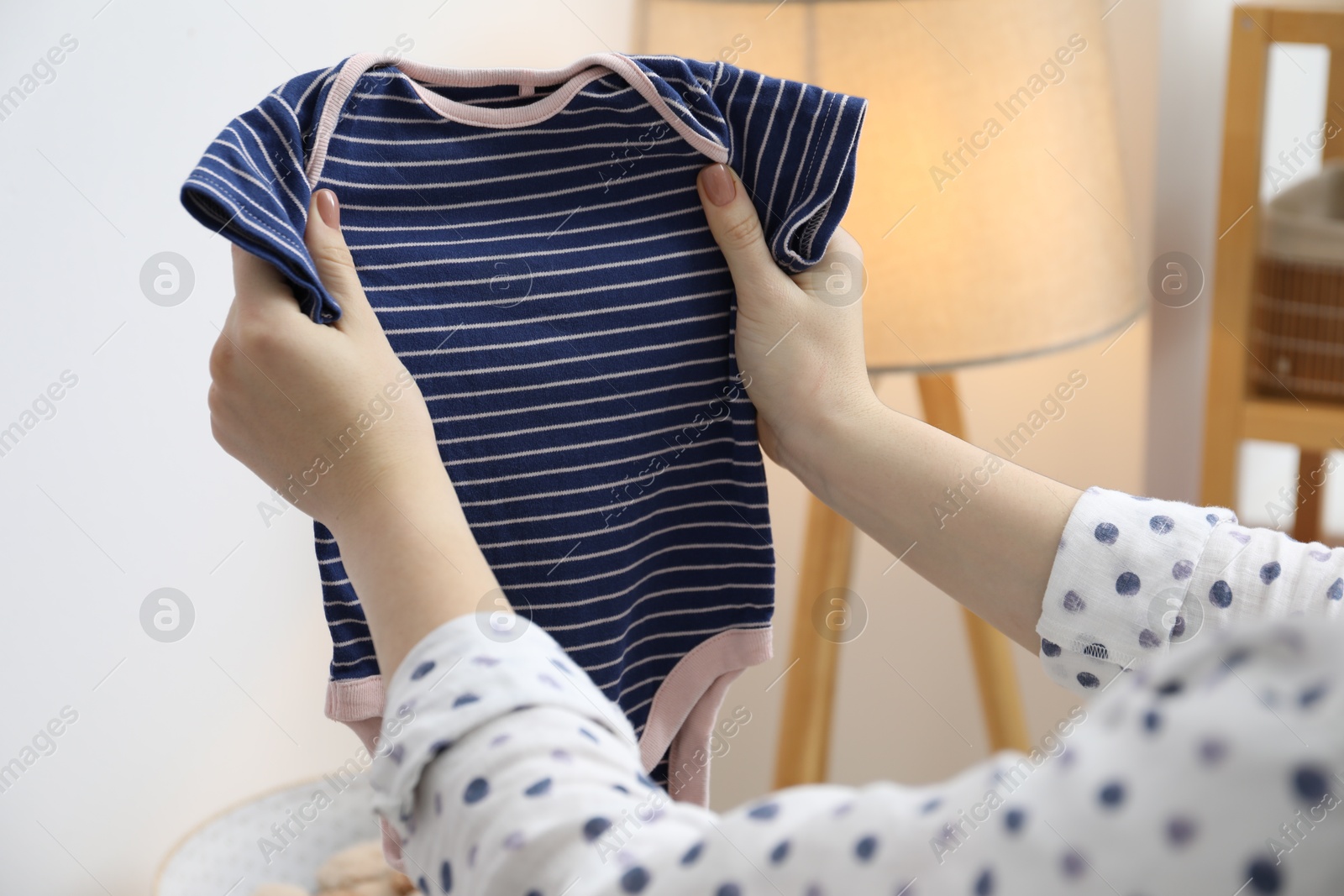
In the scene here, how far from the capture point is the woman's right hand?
718 millimetres

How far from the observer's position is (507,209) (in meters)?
0.69

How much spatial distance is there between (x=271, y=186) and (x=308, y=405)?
5.1 inches

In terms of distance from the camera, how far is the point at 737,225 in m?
0.72

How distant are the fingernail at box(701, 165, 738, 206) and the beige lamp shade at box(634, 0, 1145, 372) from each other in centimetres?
34

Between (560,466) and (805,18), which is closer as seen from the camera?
(560,466)

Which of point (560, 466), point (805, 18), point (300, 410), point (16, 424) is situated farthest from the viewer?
point (805, 18)

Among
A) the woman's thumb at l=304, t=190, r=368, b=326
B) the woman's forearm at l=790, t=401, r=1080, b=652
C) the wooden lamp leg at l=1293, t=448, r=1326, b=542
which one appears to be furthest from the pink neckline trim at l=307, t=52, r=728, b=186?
the wooden lamp leg at l=1293, t=448, r=1326, b=542

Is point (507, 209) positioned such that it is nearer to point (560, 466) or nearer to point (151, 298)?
point (560, 466)

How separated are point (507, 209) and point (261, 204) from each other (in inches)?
6.8

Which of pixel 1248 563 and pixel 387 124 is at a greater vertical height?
pixel 387 124

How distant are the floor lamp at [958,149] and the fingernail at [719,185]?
1.10 ft

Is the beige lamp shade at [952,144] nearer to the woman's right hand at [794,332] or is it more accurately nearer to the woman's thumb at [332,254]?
the woman's right hand at [794,332]

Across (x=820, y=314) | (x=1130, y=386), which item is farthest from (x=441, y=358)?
(x=1130, y=386)

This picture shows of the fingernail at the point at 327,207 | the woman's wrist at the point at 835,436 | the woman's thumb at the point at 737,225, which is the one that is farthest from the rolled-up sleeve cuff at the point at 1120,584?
the fingernail at the point at 327,207
